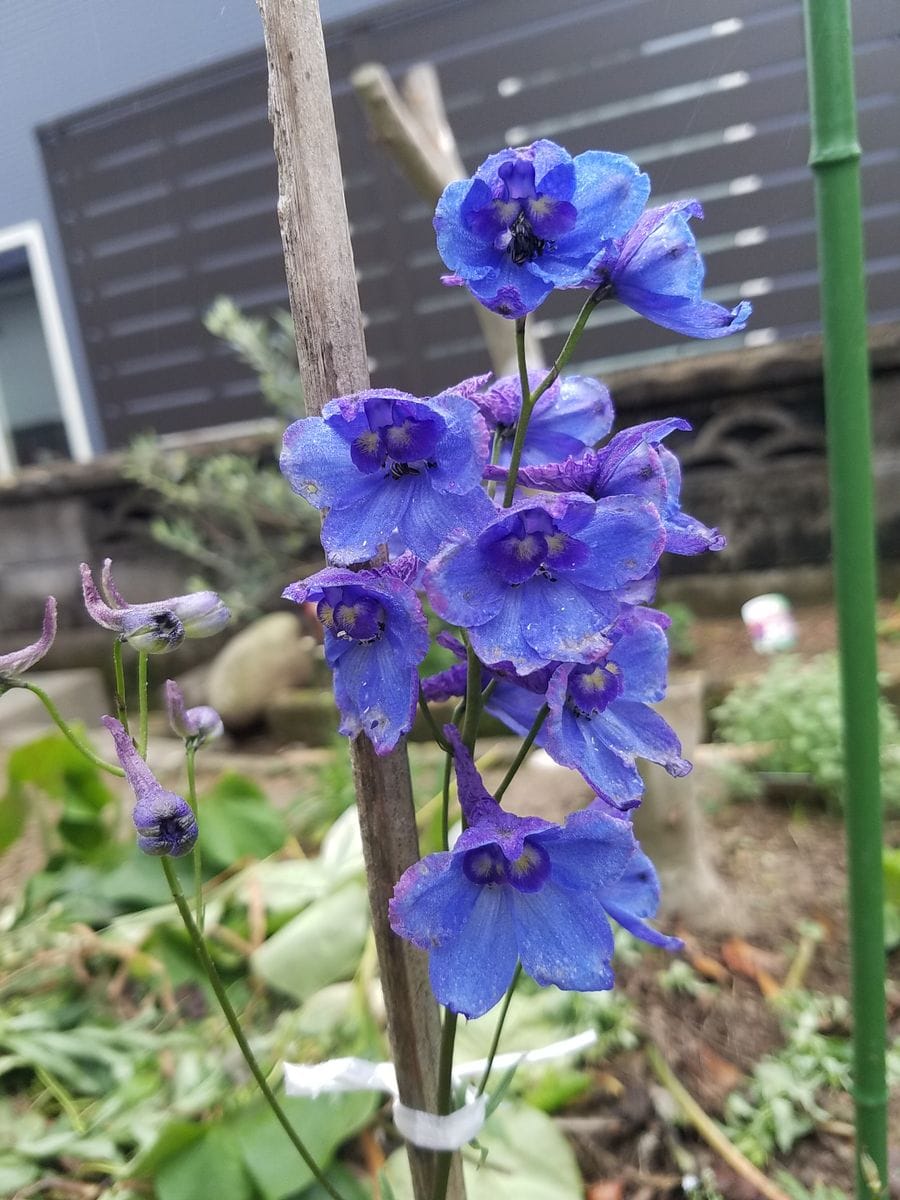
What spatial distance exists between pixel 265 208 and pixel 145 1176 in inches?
106

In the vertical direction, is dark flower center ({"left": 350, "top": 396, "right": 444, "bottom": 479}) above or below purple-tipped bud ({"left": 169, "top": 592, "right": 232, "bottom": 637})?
above

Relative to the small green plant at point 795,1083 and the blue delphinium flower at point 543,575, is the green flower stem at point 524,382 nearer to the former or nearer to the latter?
the blue delphinium flower at point 543,575

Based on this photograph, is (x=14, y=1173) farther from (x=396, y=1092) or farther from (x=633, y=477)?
(x=633, y=477)

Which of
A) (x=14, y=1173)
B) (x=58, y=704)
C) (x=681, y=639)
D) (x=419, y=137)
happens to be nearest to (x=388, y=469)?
(x=14, y=1173)

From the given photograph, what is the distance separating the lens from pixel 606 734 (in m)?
0.47

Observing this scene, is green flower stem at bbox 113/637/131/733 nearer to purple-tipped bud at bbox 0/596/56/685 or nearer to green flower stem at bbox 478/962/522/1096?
purple-tipped bud at bbox 0/596/56/685

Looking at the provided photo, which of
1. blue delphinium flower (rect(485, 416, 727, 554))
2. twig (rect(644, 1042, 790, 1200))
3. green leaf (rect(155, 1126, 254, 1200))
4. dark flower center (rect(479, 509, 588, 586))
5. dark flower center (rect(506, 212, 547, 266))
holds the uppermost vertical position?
dark flower center (rect(506, 212, 547, 266))

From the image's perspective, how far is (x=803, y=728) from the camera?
1.64 m

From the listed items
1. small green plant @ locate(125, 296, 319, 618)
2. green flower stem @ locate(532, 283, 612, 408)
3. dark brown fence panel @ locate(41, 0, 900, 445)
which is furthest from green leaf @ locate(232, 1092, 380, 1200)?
small green plant @ locate(125, 296, 319, 618)

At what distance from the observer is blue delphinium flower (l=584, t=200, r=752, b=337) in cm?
45

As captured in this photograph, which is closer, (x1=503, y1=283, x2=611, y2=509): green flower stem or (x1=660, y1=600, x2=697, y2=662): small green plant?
(x1=503, y1=283, x2=611, y2=509): green flower stem

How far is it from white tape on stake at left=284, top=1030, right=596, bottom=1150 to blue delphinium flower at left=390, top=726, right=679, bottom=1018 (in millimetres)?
151

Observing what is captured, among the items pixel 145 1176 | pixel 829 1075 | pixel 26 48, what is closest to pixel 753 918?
pixel 829 1075

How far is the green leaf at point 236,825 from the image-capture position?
1.38 metres
